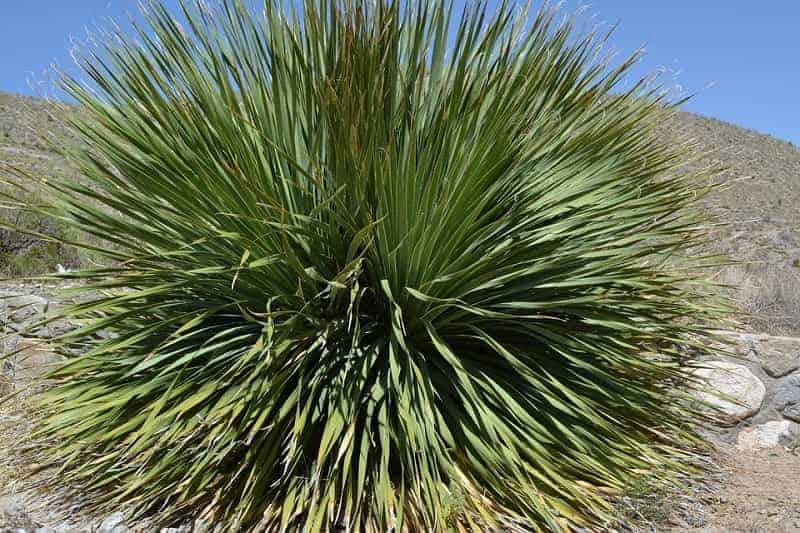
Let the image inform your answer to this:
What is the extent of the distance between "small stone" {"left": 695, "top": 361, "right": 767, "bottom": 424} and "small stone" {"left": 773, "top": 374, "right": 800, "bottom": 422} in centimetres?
11

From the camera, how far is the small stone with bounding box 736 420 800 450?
14.4 feet

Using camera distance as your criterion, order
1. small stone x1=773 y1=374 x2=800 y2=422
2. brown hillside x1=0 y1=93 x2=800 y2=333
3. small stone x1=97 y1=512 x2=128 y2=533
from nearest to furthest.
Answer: small stone x1=97 y1=512 x2=128 y2=533 < brown hillside x1=0 y1=93 x2=800 y2=333 < small stone x1=773 y1=374 x2=800 y2=422

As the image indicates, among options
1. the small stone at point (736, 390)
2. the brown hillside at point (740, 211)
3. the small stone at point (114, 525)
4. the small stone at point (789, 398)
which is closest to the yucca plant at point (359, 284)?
the small stone at point (114, 525)

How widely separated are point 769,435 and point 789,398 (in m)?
0.32

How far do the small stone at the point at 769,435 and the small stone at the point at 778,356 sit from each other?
359mm

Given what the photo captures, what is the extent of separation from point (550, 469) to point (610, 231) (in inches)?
47.1

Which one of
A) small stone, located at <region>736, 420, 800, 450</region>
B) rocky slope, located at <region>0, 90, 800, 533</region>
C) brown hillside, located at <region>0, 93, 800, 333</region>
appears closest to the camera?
rocky slope, located at <region>0, 90, 800, 533</region>

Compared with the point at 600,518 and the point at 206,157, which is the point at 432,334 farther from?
the point at 206,157

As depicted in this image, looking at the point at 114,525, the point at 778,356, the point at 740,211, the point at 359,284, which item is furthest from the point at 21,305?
the point at 740,211

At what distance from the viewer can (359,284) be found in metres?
3.12

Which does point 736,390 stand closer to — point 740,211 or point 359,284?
point 359,284

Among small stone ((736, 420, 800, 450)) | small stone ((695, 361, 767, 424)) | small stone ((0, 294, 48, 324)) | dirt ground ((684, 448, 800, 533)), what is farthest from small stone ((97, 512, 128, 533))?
small stone ((736, 420, 800, 450))

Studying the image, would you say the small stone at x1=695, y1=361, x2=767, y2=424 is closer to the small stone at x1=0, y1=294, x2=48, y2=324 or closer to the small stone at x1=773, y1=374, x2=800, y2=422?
the small stone at x1=773, y1=374, x2=800, y2=422

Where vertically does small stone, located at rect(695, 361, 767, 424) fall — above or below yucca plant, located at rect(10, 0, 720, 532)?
below
